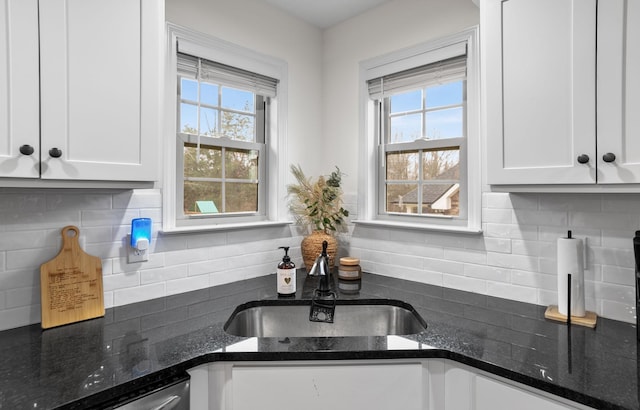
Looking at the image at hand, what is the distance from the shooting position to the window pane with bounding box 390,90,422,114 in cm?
225

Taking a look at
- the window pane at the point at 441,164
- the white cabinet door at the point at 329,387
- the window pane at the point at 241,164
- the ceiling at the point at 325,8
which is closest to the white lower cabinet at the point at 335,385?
the white cabinet door at the point at 329,387

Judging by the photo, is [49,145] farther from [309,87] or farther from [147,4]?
[309,87]

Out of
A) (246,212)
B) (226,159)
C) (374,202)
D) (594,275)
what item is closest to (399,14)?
(374,202)

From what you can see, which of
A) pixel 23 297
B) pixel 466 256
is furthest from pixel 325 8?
pixel 23 297

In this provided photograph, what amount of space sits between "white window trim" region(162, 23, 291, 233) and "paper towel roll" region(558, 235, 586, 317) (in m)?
1.47

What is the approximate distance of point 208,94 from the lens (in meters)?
2.10

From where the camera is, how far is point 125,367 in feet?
3.60

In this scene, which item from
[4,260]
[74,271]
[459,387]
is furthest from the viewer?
[74,271]

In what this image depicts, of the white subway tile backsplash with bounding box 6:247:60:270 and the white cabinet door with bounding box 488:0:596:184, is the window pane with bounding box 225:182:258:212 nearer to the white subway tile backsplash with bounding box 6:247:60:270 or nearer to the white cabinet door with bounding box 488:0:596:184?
the white subway tile backsplash with bounding box 6:247:60:270

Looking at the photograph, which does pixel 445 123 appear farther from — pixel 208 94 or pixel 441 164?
pixel 208 94

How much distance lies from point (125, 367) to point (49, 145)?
74 centimetres

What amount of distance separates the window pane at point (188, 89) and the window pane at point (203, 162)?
0.85 feet

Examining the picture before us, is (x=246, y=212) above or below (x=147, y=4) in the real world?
below

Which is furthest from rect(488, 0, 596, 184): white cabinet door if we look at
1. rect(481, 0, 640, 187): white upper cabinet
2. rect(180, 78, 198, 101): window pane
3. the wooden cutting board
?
the wooden cutting board
